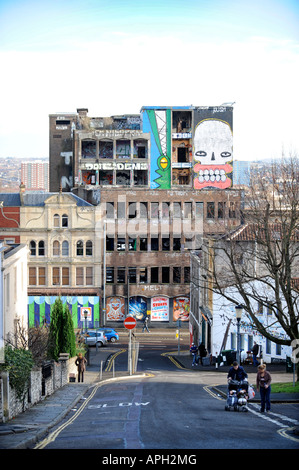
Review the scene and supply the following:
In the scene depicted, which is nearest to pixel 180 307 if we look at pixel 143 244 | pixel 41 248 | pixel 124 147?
pixel 143 244

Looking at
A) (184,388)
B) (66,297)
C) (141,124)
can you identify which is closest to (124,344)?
(66,297)

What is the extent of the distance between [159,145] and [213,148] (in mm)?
5830

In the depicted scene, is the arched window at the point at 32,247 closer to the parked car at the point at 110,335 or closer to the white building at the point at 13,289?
the parked car at the point at 110,335

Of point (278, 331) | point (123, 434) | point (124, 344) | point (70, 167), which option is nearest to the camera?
point (123, 434)

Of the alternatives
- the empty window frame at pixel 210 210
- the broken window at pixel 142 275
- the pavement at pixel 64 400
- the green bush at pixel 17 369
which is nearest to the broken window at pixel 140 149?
the empty window frame at pixel 210 210

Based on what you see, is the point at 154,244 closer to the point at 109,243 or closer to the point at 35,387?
the point at 109,243

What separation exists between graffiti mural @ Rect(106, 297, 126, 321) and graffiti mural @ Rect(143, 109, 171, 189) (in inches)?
537

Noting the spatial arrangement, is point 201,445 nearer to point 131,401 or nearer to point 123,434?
point 123,434

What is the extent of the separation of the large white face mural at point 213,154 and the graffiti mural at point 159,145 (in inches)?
119

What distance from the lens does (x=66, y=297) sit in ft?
257

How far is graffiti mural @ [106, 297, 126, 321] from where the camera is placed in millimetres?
81562

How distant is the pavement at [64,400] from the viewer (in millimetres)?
19297

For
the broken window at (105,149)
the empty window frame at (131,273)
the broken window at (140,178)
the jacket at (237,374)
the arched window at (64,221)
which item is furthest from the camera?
the broken window at (140,178)
